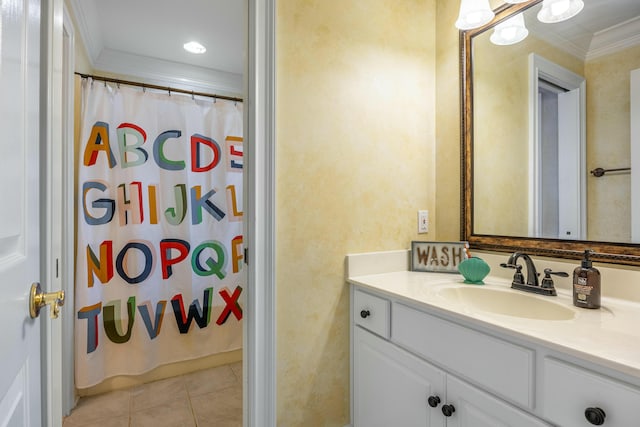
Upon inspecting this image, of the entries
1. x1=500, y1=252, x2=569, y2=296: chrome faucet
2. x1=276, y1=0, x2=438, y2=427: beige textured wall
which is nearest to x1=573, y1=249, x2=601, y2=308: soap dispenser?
x1=500, y1=252, x2=569, y2=296: chrome faucet

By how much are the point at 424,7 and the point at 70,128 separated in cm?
204

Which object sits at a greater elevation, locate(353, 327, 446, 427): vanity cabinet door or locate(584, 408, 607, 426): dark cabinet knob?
locate(584, 408, 607, 426): dark cabinet knob

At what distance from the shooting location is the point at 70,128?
5.79 ft

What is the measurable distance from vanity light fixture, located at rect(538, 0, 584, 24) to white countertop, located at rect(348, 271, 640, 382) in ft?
3.50

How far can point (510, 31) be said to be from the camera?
4.60 ft

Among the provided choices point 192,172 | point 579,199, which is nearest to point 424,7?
point 579,199

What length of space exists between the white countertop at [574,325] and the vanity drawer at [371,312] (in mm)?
59

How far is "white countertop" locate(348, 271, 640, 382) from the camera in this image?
26.6 inches

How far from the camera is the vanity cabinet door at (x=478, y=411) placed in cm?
81

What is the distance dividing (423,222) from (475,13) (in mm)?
976

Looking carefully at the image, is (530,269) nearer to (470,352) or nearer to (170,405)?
(470,352)

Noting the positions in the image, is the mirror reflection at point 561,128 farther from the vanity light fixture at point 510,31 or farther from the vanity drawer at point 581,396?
the vanity drawer at point 581,396

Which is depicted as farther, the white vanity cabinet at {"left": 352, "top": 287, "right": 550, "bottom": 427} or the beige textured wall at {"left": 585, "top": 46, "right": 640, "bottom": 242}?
the beige textured wall at {"left": 585, "top": 46, "right": 640, "bottom": 242}

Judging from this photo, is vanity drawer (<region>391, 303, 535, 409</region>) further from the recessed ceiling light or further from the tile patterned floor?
the recessed ceiling light
